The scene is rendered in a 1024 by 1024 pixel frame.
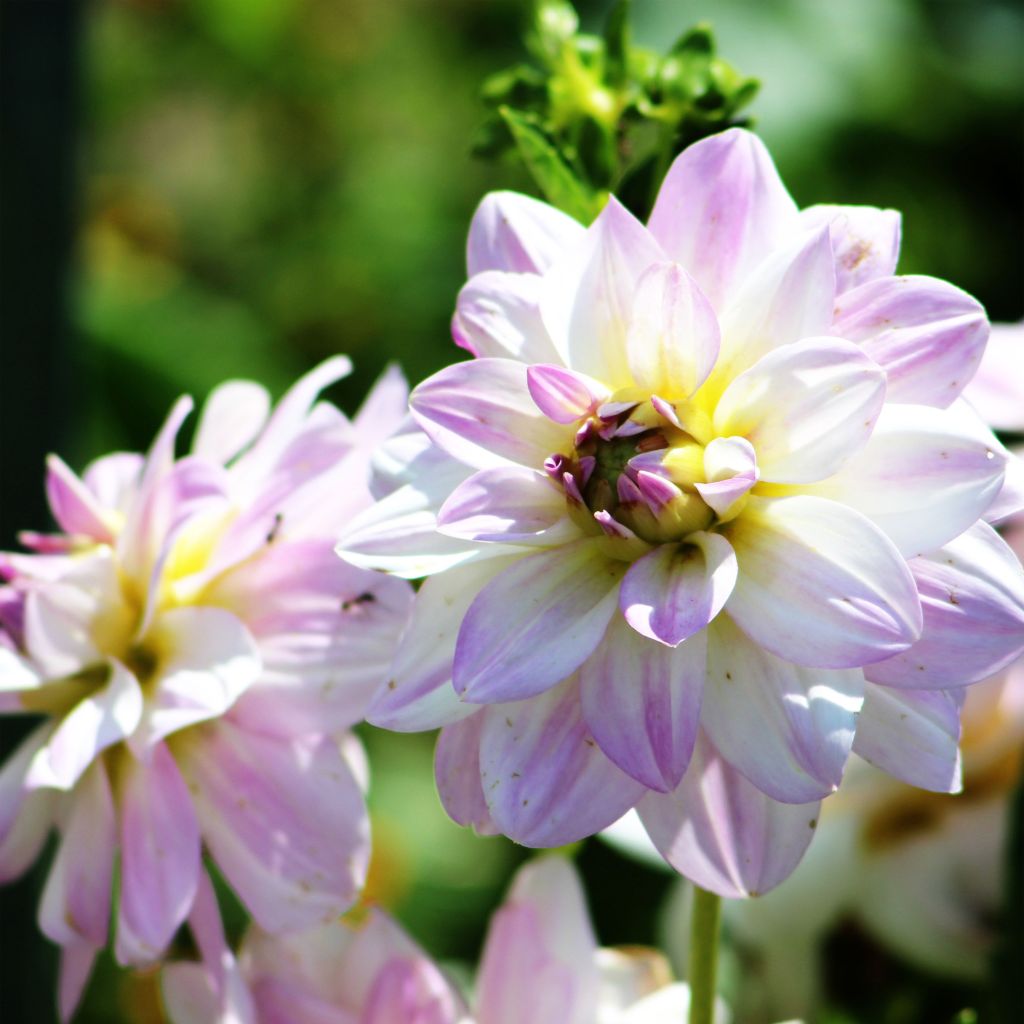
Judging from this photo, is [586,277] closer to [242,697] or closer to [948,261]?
[242,697]

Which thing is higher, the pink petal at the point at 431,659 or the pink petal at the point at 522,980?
the pink petal at the point at 431,659

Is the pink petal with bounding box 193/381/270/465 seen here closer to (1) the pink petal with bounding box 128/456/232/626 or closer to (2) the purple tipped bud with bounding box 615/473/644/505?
(1) the pink petal with bounding box 128/456/232/626

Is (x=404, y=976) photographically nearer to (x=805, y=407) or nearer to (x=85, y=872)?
(x=85, y=872)

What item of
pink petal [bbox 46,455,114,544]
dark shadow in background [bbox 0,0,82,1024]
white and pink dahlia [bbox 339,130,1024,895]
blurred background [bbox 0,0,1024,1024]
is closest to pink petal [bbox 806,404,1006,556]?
white and pink dahlia [bbox 339,130,1024,895]

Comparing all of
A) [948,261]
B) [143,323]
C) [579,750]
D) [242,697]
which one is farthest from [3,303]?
[948,261]

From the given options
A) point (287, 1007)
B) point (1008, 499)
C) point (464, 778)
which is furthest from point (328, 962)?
point (1008, 499)

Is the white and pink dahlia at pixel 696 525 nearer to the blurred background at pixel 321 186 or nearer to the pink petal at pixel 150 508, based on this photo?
the pink petal at pixel 150 508

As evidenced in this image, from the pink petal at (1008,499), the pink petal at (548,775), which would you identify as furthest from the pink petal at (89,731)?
the pink petal at (1008,499)
